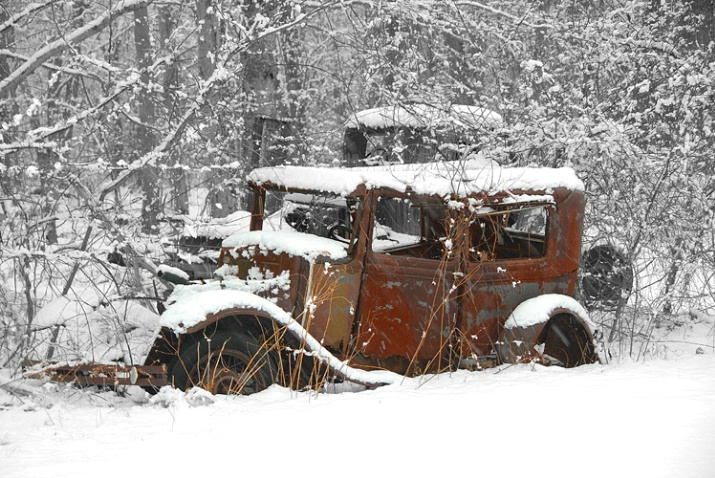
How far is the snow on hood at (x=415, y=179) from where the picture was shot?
173 inches

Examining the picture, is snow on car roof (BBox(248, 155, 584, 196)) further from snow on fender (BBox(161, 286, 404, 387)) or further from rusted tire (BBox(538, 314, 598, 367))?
rusted tire (BBox(538, 314, 598, 367))

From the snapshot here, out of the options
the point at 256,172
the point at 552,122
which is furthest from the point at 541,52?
the point at 256,172

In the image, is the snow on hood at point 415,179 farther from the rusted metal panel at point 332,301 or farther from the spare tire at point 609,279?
the spare tire at point 609,279

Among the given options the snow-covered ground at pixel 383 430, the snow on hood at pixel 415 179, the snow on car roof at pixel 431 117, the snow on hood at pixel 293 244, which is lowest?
the snow-covered ground at pixel 383 430

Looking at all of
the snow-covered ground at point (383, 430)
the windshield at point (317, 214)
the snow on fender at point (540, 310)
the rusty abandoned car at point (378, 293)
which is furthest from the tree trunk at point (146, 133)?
the snow on fender at point (540, 310)

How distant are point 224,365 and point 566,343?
248 centimetres

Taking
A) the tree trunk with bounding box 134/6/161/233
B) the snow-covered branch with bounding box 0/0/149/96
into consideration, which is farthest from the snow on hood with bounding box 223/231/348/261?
the snow-covered branch with bounding box 0/0/149/96

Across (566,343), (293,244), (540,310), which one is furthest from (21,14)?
(566,343)

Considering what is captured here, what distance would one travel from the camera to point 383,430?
3369mm

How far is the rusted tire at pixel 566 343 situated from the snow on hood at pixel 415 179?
0.96 metres

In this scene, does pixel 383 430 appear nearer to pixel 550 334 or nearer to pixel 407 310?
pixel 407 310

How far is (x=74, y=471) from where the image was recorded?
277 cm

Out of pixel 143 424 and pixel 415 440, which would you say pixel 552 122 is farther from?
pixel 143 424

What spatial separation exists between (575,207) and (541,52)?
5.29 meters
